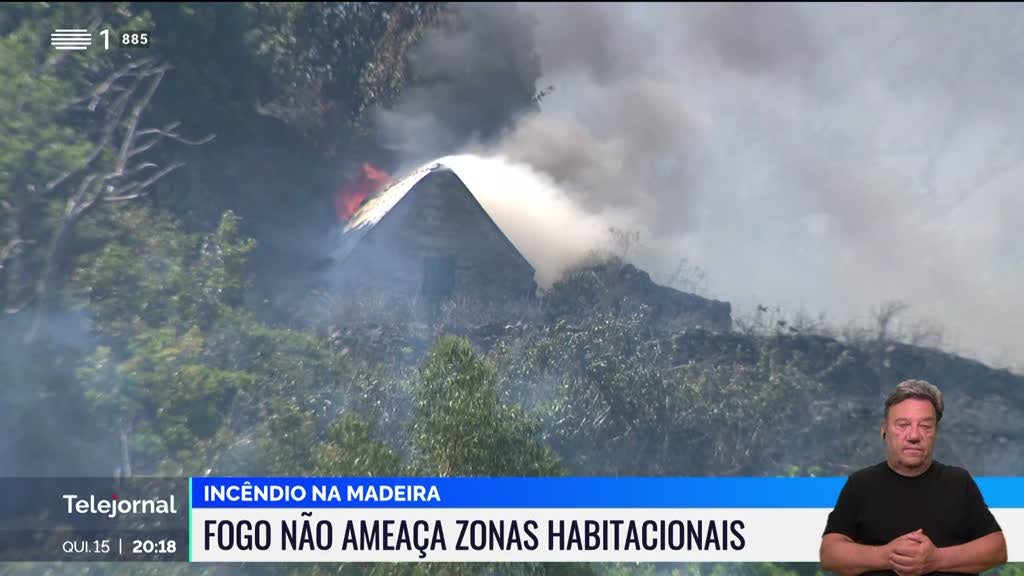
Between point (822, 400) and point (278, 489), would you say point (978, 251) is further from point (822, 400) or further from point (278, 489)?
point (278, 489)

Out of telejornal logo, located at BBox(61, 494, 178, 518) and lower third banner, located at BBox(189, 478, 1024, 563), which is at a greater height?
telejornal logo, located at BBox(61, 494, 178, 518)

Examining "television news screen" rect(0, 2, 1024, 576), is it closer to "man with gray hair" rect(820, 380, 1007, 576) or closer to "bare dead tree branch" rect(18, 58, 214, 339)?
"bare dead tree branch" rect(18, 58, 214, 339)

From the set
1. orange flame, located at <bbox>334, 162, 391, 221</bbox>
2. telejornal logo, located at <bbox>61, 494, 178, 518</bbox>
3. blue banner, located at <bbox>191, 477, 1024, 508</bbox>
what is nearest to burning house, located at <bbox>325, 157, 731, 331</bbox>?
orange flame, located at <bbox>334, 162, 391, 221</bbox>

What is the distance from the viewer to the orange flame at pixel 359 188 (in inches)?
247

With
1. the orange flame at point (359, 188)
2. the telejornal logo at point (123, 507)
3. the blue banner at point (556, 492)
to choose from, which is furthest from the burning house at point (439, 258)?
the telejornal logo at point (123, 507)

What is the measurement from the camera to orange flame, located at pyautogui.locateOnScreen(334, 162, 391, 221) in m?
6.26

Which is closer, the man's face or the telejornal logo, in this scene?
the man's face

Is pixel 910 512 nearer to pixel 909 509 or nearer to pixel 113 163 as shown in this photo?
pixel 909 509

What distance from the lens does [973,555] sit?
3.37 metres

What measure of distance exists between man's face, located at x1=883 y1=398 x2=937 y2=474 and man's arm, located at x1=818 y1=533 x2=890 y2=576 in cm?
24

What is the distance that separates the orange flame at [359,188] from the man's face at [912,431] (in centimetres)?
344

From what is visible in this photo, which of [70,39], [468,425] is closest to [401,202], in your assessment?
[468,425]

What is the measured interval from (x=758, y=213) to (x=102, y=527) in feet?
11.8

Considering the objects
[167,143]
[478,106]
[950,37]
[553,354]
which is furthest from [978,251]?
[167,143]
